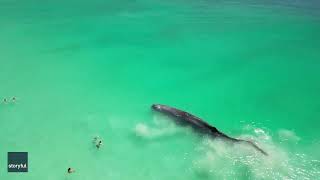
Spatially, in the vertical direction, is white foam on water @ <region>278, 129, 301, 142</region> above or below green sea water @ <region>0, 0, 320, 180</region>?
below

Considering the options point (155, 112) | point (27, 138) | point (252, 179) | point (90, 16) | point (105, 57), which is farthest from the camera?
point (90, 16)

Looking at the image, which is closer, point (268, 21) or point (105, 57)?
point (105, 57)

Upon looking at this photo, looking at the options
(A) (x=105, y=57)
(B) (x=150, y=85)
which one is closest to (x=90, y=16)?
(A) (x=105, y=57)

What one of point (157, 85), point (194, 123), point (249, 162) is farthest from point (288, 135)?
point (157, 85)

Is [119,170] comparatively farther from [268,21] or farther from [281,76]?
[268,21]

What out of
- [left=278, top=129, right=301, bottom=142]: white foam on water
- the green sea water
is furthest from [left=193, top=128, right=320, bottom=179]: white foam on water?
[left=278, top=129, right=301, bottom=142]: white foam on water

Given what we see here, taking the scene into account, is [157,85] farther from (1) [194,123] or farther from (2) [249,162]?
(2) [249,162]

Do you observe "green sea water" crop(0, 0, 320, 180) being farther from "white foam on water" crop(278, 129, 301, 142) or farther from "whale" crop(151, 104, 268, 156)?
"whale" crop(151, 104, 268, 156)

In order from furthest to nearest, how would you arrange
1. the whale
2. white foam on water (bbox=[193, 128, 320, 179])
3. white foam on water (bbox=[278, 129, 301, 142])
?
white foam on water (bbox=[278, 129, 301, 142]) → the whale → white foam on water (bbox=[193, 128, 320, 179])

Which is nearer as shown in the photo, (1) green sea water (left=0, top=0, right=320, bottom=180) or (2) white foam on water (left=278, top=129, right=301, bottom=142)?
(1) green sea water (left=0, top=0, right=320, bottom=180)
